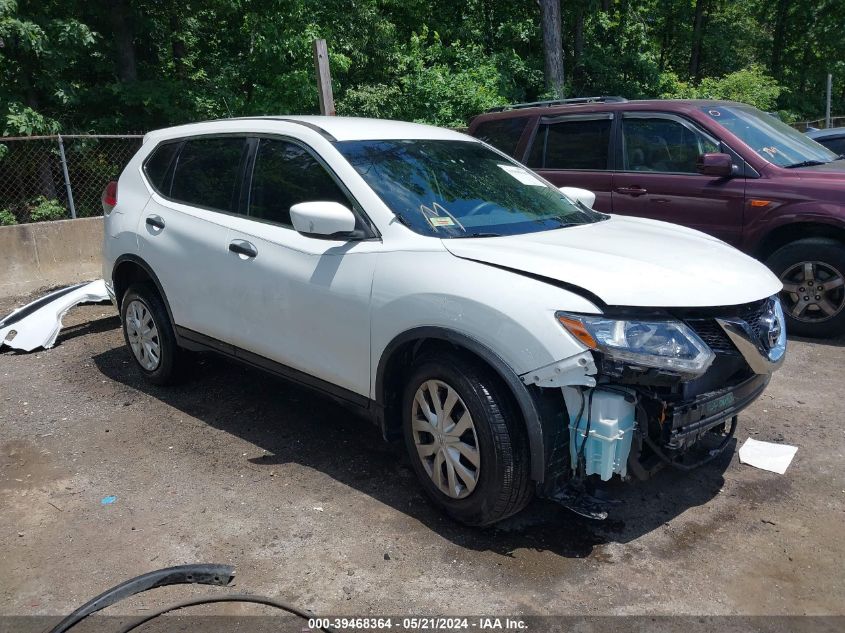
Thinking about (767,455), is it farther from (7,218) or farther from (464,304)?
(7,218)

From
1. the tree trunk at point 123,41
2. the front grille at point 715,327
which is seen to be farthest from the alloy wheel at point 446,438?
the tree trunk at point 123,41

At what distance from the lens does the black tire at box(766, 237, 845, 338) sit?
19.7 feet

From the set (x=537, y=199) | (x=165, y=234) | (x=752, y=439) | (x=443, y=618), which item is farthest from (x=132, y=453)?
(x=752, y=439)

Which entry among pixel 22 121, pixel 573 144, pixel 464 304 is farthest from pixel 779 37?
pixel 464 304

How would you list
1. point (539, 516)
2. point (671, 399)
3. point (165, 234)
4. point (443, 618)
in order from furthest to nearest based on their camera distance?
point (165, 234)
point (539, 516)
point (671, 399)
point (443, 618)

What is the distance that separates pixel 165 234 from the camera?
492 cm

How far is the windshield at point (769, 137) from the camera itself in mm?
6523

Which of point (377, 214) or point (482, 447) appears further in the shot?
point (377, 214)

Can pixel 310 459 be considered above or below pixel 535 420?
below

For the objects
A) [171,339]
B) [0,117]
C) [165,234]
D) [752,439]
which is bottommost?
[752,439]

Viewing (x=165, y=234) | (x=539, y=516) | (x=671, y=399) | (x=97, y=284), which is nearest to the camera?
(x=671, y=399)

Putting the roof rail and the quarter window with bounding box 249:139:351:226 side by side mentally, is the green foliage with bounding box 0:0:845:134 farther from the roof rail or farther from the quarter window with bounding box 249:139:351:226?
the quarter window with bounding box 249:139:351:226

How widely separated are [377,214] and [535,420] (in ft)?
4.42

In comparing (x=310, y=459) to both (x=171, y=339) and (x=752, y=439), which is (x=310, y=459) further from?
(x=752, y=439)
